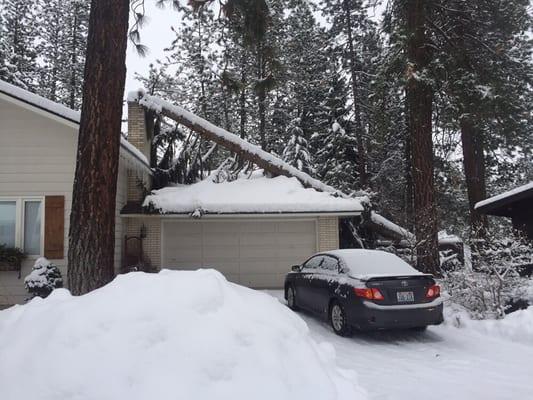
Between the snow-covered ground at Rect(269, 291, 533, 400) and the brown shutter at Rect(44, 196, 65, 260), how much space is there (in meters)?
6.45

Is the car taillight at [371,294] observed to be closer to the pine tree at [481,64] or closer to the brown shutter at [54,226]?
the pine tree at [481,64]

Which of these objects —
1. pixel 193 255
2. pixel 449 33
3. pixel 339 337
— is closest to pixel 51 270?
pixel 193 255

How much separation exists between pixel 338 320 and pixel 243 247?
6.46 meters

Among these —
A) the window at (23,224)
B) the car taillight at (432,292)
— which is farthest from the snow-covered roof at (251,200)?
the car taillight at (432,292)

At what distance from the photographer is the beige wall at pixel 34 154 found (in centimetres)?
1114

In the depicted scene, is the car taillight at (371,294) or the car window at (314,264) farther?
Answer: the car window at (314,264)

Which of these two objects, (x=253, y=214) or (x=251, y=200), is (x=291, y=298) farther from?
(x=251, y=200)

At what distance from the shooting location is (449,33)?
1420 centimetres

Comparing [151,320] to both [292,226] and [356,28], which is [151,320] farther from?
[356,28]

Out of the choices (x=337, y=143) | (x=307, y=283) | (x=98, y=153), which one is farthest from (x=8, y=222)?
(x=337, y=143)

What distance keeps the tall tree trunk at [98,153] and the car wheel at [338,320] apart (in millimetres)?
3863

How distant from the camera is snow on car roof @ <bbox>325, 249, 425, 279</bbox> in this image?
7.83 m

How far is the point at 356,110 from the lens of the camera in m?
24.8

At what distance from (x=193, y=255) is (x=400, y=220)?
9.32 meters
